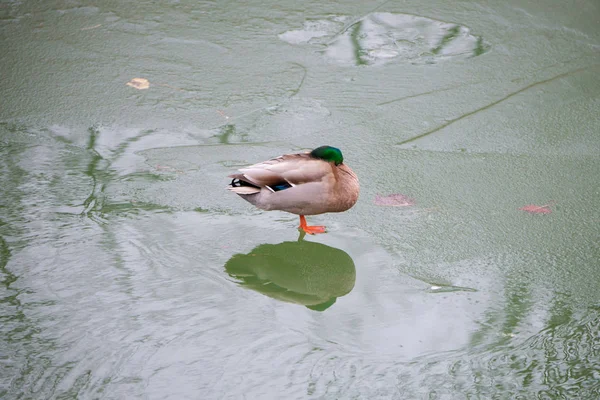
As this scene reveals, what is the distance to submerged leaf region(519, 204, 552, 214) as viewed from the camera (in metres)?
3.45

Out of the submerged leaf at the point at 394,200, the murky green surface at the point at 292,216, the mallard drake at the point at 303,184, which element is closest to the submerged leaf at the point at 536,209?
the murky green surface at the point at 292,216

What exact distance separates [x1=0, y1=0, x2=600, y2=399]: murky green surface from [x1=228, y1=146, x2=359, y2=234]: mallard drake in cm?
18

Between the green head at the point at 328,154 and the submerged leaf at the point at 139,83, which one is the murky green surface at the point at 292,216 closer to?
the submerged leaf at the point at 139,83

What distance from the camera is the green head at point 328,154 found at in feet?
10.8

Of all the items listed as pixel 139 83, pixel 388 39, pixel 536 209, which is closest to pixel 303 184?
pixel 536 209

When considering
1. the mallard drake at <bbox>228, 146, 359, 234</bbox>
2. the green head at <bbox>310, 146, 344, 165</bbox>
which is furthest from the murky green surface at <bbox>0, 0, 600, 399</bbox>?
the green head at <bbox>310, 146, 344, 165</bbox>

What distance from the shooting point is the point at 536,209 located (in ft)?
11.4

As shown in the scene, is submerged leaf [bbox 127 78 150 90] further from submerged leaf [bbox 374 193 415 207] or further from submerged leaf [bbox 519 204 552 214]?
submerged leaf [bbox 519 204 552 214]

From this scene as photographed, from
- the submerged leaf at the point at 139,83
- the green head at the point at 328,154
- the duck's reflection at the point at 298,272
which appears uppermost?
the green head at the point at 328,154

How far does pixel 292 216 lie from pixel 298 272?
1.75 ft

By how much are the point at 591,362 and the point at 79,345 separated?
1.94 metres

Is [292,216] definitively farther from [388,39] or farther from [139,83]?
[388,39]

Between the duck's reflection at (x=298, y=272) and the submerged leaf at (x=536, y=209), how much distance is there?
1.00 metres

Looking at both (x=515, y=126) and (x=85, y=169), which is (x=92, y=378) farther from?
(x=515, y=126)
